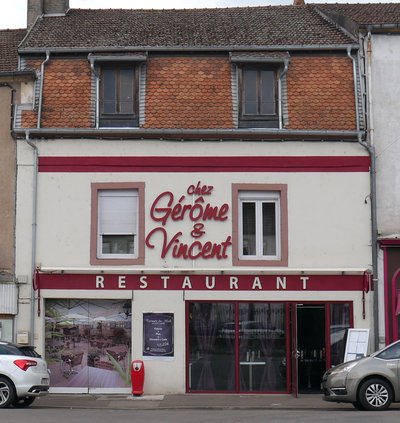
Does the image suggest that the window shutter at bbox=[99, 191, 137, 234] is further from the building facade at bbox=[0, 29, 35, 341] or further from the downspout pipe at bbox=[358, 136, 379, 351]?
the downspout pipe at bbox=[358, 136, 379, 351]

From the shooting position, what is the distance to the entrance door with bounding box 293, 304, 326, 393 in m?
21.1

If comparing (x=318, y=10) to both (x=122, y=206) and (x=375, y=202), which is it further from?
(x=122, y=206)

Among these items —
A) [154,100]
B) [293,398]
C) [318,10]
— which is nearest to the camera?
[293,398]

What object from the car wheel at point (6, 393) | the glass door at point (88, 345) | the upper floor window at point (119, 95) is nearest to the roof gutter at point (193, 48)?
the upper floor window at point (119, 95)

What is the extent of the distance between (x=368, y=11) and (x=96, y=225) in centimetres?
1024

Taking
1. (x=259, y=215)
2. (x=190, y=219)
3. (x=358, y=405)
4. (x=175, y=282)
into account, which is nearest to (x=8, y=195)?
(x=190, y=219)

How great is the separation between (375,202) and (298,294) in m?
2.98

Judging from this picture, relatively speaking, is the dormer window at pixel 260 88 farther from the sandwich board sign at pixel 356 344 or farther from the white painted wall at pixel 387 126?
the sandwich board sign at pixel 356 344

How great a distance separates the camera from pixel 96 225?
2141 centimetres

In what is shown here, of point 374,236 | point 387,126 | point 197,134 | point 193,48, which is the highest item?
point 193,48

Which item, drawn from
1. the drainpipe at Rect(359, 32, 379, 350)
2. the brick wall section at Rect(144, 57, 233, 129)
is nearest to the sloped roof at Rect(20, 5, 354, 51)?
A: the brick wall section at Rect(144, 57, 233, 129)

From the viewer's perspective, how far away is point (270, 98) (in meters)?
22.0

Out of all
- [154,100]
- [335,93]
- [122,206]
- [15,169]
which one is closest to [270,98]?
[335,93]

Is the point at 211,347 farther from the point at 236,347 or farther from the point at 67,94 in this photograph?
the point at 67,94
